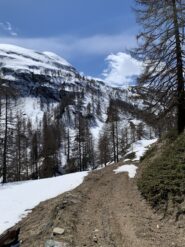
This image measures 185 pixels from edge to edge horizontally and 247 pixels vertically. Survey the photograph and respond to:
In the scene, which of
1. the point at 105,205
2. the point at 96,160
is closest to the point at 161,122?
the point at 105,205

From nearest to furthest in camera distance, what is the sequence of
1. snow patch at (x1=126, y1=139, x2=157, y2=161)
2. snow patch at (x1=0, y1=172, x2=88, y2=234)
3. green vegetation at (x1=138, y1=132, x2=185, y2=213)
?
green vegetation at (x1=138, y1=132, x2=185, y2=213)
snow patch at (x1=0, y1=172, x2=88, y2=234)
snow patch at (x1=126, y1=139, x2=157, y2=161)

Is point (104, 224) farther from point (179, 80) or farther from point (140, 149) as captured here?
point (140, 149)

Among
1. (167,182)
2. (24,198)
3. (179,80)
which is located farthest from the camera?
(179,80)

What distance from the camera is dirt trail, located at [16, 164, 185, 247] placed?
366 inches

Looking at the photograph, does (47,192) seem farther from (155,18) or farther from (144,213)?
(155,18)

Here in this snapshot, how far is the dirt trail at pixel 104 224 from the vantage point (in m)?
9.30

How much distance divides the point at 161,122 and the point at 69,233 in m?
14.0

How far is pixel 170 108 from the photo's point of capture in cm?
2052

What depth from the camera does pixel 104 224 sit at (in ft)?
35.2

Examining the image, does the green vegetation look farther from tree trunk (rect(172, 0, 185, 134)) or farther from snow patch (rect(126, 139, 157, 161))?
snow patch (rect(126, 139, 157, 161))

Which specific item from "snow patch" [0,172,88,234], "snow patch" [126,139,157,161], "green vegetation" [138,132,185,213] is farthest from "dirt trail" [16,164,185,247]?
"snow patch" [126,139,157,161]

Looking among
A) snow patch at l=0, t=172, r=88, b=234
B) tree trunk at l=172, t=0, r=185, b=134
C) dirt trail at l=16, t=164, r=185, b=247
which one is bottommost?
snow patch at l=0, t=172, r=88, b=234

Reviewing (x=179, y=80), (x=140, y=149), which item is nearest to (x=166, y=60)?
(x=179, y=80)

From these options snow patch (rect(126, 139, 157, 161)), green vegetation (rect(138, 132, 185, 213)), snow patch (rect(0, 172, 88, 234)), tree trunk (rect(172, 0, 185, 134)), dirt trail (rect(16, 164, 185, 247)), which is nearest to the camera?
dirt trail (rect(16, 164, 185, 247))
